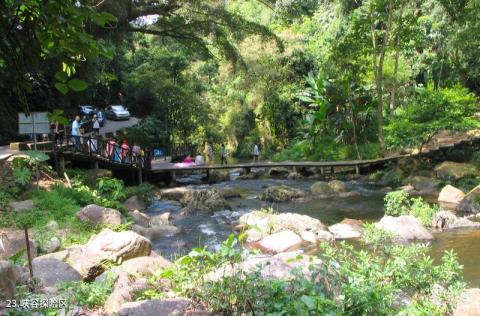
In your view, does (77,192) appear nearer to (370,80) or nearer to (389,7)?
(389,7)

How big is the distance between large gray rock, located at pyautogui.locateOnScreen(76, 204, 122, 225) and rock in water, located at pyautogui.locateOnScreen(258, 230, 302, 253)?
11.0 ft

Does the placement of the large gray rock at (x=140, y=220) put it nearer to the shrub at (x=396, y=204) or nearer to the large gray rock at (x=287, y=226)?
the large gray rock at (x=287, y=226)

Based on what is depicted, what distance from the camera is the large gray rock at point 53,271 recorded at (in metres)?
6.88

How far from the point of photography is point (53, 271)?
7.11m

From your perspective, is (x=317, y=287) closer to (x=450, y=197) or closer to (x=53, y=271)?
(x=53, y=271)

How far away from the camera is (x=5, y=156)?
13.1 meters

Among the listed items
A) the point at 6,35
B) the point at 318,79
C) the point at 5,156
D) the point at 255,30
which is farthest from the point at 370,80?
the point at 6,35

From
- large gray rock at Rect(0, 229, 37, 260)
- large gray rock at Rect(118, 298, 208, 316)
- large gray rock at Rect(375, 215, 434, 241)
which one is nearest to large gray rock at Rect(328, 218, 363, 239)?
large gray rock at Rect(375, 215, 434, 241)

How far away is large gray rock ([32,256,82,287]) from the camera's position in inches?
271

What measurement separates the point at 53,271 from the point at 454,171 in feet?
50.2

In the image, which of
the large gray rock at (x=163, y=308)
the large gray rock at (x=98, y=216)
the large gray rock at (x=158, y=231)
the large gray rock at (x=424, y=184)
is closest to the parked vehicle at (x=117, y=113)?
the large gray rock at (x=424, y=184)

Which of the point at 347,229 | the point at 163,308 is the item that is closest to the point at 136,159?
the point at 347,229

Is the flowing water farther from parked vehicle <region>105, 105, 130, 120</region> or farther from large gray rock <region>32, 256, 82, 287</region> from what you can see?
parked vehicle <region>105, 105, 130, 120</region>

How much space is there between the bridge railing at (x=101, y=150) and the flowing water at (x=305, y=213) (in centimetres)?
288
